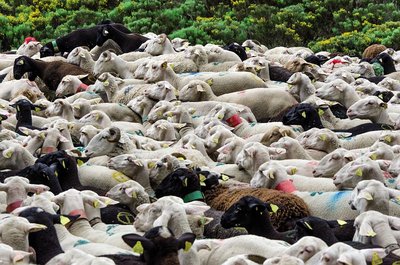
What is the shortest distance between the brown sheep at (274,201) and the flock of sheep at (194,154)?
2 centimetres

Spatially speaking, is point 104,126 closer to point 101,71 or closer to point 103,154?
point 103,154

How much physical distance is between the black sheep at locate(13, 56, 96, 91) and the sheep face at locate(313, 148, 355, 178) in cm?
619

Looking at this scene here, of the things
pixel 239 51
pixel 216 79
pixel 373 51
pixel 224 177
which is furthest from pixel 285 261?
pixel 373 51

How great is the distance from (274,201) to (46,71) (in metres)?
7.74

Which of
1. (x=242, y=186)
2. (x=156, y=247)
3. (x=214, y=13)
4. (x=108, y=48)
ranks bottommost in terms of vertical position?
(x=214, y=13)

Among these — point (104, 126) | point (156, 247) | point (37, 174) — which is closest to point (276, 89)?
point (104, 126)

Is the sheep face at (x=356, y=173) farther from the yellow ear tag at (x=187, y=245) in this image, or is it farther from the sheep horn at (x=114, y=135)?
the yellow ear tag at (x=187, y=245)

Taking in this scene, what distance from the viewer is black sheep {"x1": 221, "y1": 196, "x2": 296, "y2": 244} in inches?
417

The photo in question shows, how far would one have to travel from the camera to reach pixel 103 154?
13.8 metres

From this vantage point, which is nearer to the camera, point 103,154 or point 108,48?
point 103,154

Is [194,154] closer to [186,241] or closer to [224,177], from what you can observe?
[224,177]

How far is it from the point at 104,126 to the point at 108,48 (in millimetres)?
5216

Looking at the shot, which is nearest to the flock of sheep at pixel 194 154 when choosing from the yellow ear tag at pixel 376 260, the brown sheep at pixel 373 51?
the yellow ear tag at pixel 376 260

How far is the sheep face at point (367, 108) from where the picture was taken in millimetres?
15164
